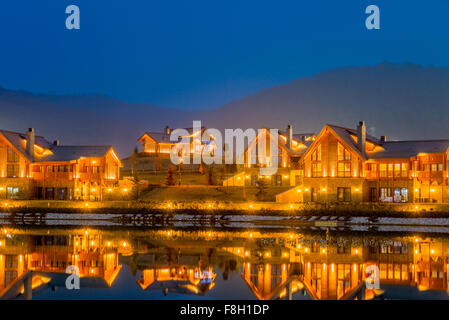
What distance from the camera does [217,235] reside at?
35.8 meters

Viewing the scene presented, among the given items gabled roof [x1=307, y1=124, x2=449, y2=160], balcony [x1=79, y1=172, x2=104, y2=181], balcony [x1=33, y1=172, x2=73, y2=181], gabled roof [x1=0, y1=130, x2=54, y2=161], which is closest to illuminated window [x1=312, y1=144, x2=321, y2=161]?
gabled roof [x1=307, y1=124, x2=449, y2=160]

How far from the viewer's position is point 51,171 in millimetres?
59844

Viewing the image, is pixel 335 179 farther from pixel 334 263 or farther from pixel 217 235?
pixel 334 263

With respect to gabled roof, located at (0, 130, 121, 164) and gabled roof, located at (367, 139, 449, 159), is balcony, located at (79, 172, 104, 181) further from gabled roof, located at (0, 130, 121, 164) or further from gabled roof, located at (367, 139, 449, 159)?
gabled roof, located at (367, 139, 449, 159)

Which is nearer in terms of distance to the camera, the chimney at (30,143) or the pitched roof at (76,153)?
the pitched roof at (76,153)

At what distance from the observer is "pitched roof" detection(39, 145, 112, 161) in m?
59.8

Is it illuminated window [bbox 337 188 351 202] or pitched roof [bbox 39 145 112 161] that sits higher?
pitched roof [bbox 39 145 112 161]

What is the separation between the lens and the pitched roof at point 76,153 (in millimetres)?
59812

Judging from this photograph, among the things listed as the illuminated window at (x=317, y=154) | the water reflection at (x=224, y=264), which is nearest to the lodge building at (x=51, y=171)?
the illuminated window at (x=317, y=154)

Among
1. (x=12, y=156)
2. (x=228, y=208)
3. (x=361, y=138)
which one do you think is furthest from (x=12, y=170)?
(x=361, y=138)

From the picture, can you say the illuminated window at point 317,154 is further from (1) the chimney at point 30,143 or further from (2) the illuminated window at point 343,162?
(1) the chimney at point 30,143

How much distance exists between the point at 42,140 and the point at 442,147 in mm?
44525

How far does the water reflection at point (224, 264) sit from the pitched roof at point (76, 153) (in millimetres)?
24141
